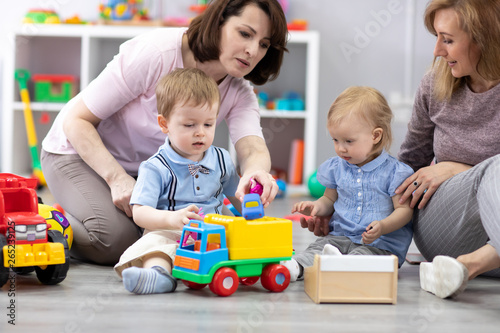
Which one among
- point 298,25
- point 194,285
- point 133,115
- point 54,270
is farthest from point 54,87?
point 194,285

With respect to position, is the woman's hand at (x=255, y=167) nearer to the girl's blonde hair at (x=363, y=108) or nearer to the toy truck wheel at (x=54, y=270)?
the girl's blonde hair at (x=363, y=108)

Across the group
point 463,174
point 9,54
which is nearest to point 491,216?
point 463,174

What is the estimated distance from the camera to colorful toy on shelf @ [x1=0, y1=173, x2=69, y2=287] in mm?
1304

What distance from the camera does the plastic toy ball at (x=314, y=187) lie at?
134 inches

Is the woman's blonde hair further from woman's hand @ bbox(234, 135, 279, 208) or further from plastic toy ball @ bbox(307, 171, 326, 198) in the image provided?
plastic toy ball @ bbox(307, 171, 326, 198)

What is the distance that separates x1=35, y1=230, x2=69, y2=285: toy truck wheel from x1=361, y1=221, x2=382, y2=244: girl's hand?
0.69 metres

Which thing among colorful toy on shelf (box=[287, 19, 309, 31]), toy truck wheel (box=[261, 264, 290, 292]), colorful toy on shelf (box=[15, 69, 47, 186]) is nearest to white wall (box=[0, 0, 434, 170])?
colorful toy on shelf (box=[287, 19, 309, 31])

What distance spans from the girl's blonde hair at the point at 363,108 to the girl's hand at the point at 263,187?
0.74ft

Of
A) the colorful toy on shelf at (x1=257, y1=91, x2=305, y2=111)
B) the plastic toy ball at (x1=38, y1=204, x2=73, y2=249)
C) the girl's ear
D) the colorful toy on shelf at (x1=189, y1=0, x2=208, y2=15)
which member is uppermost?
the colorful toy on shelf at (x1=189, y1=0, x2=208, y2=15)

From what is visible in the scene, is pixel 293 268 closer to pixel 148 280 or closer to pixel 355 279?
pixel 355 279

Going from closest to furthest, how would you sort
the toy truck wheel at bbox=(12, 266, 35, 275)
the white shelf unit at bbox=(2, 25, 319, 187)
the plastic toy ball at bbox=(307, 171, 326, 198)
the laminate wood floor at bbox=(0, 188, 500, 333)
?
the laminate wood floor at bbox=(0, 188, 500, 333)
the toy truck wheel at bbox=(12, 266, 35, 275)
the plastic toy ball at bbox=(307, 171, 326, 198)
the white shelf unit at bbox=(2, 25, 319, 187)

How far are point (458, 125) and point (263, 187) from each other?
53cm

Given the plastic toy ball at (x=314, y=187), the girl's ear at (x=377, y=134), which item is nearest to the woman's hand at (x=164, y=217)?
the girl's ear at (x=377, y=134)

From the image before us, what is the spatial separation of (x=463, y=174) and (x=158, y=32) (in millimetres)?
902
